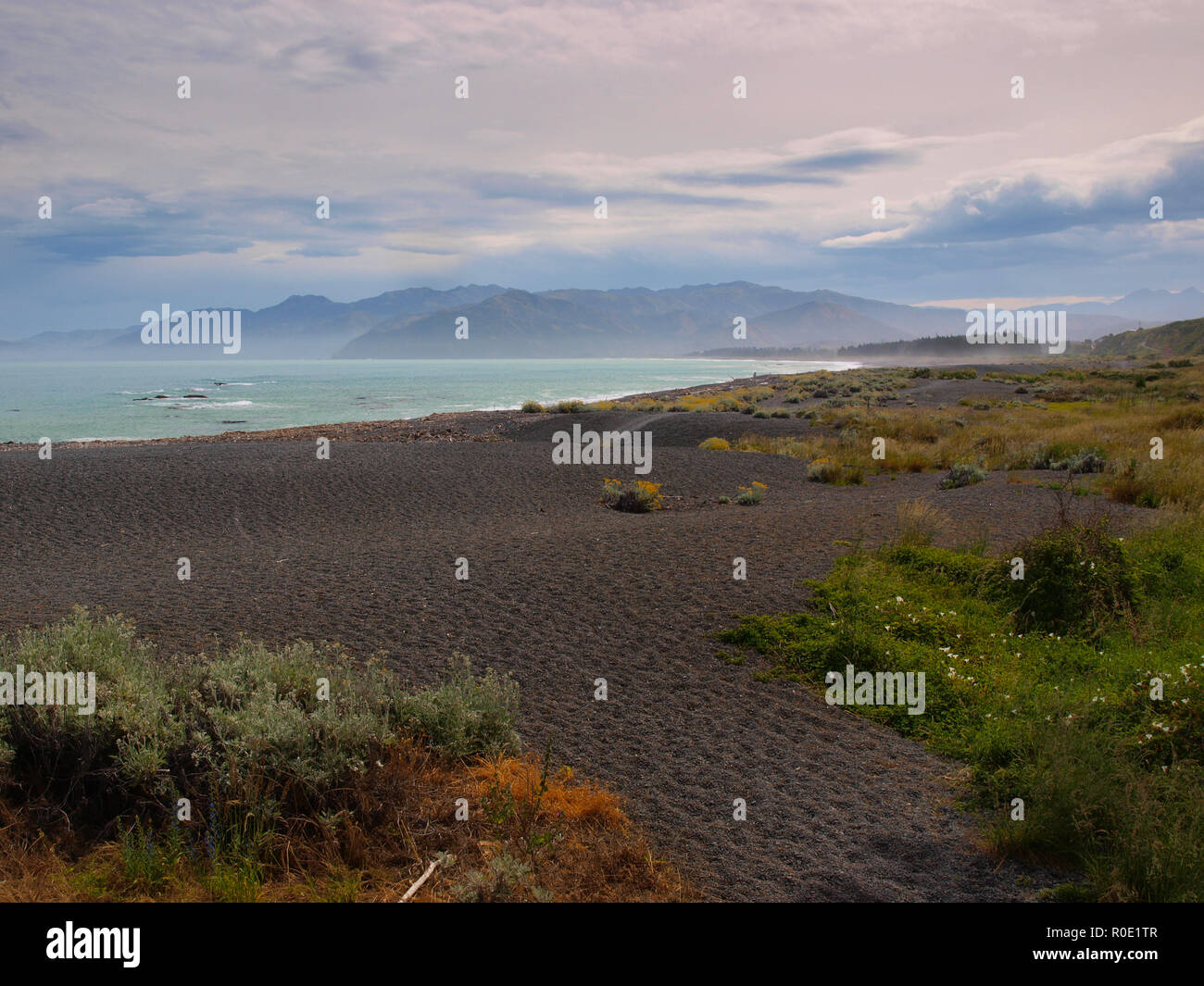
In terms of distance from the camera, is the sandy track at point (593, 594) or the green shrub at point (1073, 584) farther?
the green shrub at point (1073, 584)

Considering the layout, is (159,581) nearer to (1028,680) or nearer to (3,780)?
(3,780)

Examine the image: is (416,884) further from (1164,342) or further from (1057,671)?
(1164,342)

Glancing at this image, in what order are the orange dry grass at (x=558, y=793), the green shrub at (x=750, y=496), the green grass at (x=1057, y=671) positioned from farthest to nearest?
the green shrub at (x=750, y=496) → the orange dry grass at (x=558, y=793) → the green grass at (x=1057, y=671)

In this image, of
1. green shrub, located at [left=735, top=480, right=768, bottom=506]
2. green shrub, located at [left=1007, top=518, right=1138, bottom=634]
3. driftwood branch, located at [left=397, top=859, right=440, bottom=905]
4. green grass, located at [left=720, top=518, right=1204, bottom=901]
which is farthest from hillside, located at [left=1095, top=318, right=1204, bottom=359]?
driftwood branch, located at [left=397, top=859, right=440, bottom=905]

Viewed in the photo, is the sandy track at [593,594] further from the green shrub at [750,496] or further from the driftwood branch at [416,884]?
the driftwood branch at [416,884]

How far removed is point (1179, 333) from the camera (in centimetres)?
12425

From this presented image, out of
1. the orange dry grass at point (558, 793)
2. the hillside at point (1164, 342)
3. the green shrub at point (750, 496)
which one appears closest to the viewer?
the orange dry grass at point (558, 793)

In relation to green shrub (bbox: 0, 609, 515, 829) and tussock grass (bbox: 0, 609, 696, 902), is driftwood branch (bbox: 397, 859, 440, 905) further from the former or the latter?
green shrub (bbox: 0, 609, 515, 829)

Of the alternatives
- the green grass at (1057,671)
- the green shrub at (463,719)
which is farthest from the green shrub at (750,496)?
the green shrub at (463,719)

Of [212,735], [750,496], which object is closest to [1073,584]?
[750,496]

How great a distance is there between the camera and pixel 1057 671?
6254mm

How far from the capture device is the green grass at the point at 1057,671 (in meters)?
3.94
